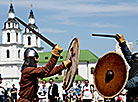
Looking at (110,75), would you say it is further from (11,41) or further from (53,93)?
(11,41)

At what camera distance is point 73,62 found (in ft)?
30.5

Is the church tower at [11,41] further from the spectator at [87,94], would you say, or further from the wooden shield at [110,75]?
the wooden shield at [110,75]

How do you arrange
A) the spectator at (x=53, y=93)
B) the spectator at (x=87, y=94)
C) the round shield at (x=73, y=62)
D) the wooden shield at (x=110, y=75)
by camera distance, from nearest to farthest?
the round shield at (x=73, y=62)
the wooden shield at (x=110, y=75)
the spectator at (x=53, y=93)
the spectator at (x=87, y=94)

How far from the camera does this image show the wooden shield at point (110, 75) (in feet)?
30.8

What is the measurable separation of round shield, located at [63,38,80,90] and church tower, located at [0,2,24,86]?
106m

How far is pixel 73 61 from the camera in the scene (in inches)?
367

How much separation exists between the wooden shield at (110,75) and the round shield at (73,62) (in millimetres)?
871

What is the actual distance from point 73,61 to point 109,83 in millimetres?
1108

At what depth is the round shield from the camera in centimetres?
924

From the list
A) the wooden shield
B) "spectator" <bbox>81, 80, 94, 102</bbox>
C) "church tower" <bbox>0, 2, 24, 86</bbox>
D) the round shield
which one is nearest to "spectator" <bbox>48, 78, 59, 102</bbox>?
"spectator" <bbox>81, 80, 94, 102</bbox>

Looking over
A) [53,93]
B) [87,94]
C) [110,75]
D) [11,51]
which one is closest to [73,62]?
[110,75]

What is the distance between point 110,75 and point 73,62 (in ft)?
3.41

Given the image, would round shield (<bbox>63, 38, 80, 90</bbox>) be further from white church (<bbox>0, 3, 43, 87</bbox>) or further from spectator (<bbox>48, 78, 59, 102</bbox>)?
white church (<bbox>0, 3, 43, 87</bbox>)

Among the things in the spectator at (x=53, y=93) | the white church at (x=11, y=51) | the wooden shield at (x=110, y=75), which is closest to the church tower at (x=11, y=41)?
the white church at (x=11, y=51)
